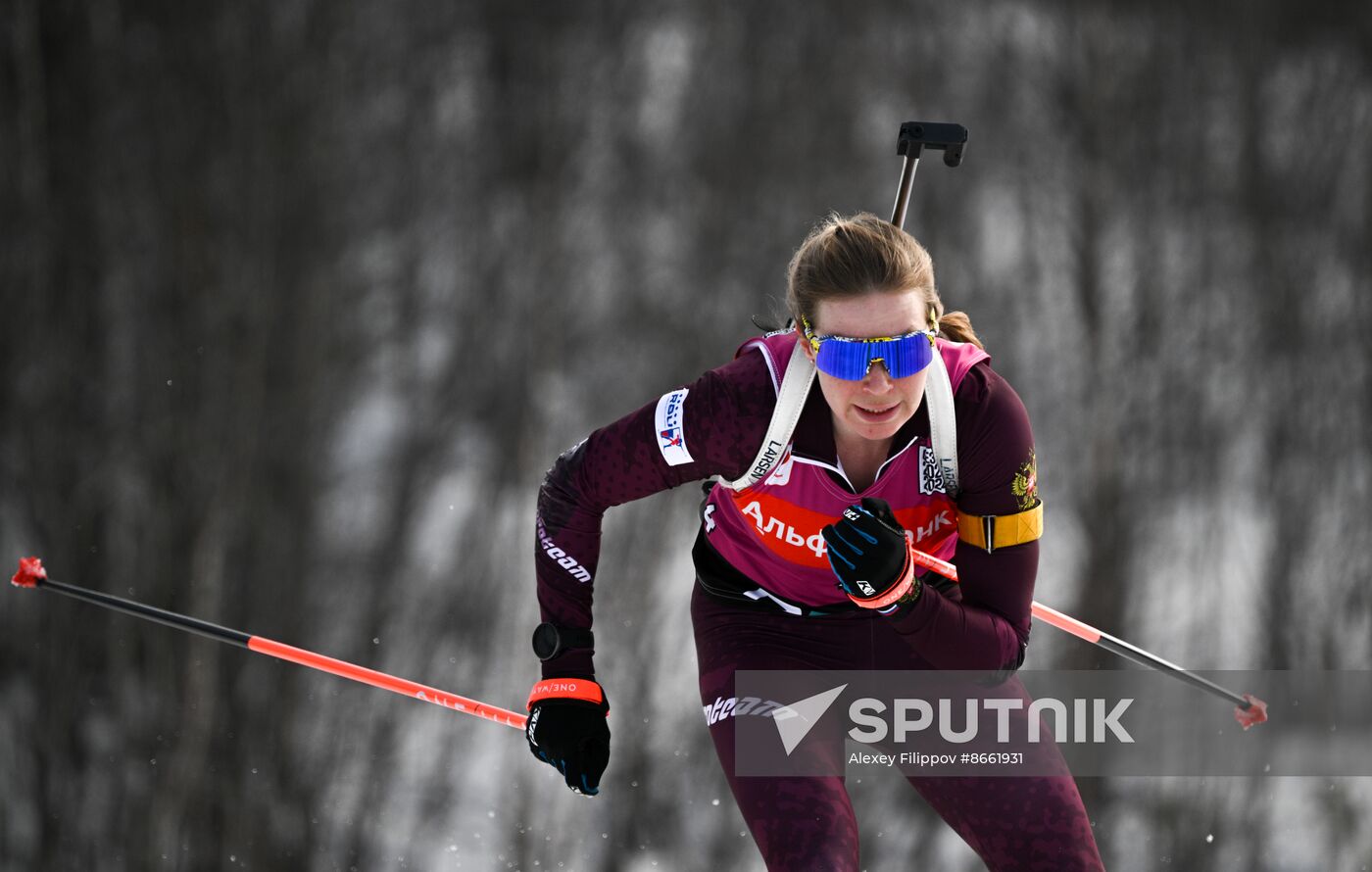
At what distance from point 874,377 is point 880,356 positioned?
4 centimetres

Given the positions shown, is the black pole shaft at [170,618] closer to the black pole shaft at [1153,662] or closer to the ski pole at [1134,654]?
the ski pole at [1134,654]

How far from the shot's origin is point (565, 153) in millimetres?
6523

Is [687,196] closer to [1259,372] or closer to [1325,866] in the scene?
[1259,372]

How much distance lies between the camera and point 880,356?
2.38 metres

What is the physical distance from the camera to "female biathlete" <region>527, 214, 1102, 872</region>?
2.40 meters

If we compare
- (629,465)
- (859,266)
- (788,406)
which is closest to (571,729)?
(629,465)

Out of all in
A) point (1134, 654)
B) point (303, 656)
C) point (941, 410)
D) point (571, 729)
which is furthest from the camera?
point (1134, 654)

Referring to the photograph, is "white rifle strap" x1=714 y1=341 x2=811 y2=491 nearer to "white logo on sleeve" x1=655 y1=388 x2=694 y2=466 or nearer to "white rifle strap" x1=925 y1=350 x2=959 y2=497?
"white rifle strap" x1=925 y1=350 x2=959 y2=497

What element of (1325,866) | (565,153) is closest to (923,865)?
(1325,866)

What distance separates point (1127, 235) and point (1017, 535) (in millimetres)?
4578

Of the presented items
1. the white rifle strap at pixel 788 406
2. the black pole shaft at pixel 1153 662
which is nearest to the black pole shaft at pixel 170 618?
the white rifle strap at pixel 788 406

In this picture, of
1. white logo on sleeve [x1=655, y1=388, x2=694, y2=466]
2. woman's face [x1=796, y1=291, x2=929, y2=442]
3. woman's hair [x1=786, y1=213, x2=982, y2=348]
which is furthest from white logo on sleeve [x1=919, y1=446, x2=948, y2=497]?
white logo on sleeve [x1=655, y1=388, x2=694, y2=466]

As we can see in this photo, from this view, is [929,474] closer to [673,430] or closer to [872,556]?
[872,556]

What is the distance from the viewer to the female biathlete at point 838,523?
2.40 meters
